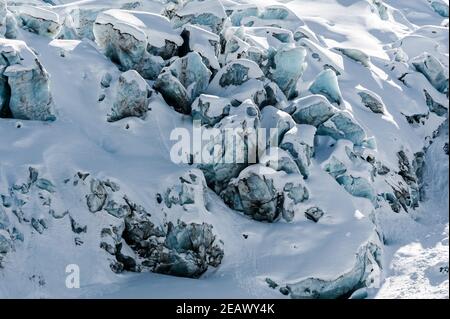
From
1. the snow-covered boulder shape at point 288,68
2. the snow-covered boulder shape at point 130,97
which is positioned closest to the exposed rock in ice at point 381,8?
the snow-covered boulder shape at point 288,68

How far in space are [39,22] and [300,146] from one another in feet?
35.2

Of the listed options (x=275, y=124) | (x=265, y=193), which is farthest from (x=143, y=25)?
(x=265, y=193)

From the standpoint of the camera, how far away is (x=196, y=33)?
23469 mm

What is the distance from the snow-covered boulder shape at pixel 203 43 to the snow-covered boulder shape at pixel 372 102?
6.28 meters

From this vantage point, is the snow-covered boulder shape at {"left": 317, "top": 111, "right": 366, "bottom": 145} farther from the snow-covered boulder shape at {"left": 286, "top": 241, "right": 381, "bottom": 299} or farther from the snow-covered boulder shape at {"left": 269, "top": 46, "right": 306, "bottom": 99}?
the snow-covered boulder shape at {"left": 286, "top": 241, "right": 381, "bottom": 299}

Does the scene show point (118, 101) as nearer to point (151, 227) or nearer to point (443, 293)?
point (151, 227)

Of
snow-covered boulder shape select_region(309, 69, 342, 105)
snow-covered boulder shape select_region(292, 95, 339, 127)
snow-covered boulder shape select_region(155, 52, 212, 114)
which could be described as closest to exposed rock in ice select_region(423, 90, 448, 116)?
snow-covered boulder shape select_region(309, 69, 342, 105)

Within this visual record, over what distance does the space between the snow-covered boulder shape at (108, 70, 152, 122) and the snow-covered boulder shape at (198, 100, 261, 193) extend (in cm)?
263

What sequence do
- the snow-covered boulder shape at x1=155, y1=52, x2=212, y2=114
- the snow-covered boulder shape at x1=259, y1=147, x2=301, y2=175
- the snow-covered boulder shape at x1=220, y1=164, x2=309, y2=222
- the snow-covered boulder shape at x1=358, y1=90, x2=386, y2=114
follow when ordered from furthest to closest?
the snow-covered boulder shape at x1=358, y1=90, x2=386, y2=114
the snow-covered boulder shape at x1=155, y1=52, x2=212, y2=114
the snow-covered boulder shape at x1=259, y1=147, x2=301, y2=175
the snow-covered boulder shape at x1=220, y1=164, x2=309, y2=222

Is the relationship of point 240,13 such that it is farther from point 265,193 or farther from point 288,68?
point 265,193

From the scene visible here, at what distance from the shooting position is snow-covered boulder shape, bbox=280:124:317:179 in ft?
66.4

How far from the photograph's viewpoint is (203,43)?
915 inches

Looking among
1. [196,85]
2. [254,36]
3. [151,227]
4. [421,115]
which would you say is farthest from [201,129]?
[421,115]

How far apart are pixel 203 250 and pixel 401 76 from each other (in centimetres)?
1553
